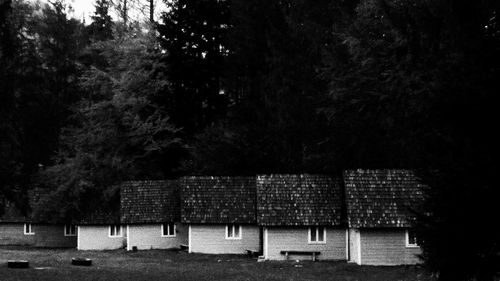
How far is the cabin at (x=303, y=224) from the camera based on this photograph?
46.0m

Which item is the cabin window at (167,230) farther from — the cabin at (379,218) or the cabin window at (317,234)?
the cabin at (379,218)

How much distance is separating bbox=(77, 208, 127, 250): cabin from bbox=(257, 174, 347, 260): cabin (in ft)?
57.0

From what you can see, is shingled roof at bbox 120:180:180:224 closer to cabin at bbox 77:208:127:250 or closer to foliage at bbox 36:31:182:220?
cabin at bbox 77:208:127:250

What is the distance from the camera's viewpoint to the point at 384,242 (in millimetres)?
42250

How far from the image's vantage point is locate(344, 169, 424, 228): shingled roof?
42.2 m

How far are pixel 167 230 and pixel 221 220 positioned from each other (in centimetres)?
747

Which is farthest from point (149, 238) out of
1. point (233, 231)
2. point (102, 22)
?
point (102, 22)

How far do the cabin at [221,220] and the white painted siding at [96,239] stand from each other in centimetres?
1068

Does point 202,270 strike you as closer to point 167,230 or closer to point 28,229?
point 167,230

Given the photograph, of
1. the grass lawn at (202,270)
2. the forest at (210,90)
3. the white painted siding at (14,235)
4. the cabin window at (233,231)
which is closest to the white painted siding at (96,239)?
the forest at (210,90)

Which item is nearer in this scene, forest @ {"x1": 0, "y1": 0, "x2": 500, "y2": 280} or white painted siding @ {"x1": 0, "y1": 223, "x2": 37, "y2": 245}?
forest @ {"x1": 0, "y1": 0, "x2": 500, "y2": 280}

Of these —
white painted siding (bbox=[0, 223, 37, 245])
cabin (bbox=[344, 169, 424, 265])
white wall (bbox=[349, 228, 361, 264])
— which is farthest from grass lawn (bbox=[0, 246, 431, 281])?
white painted siding (bbox=[0, 223, 37, 245])

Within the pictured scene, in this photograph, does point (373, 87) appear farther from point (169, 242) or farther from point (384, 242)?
point (169, 242)

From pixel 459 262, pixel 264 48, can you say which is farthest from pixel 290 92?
pixel 459 262
